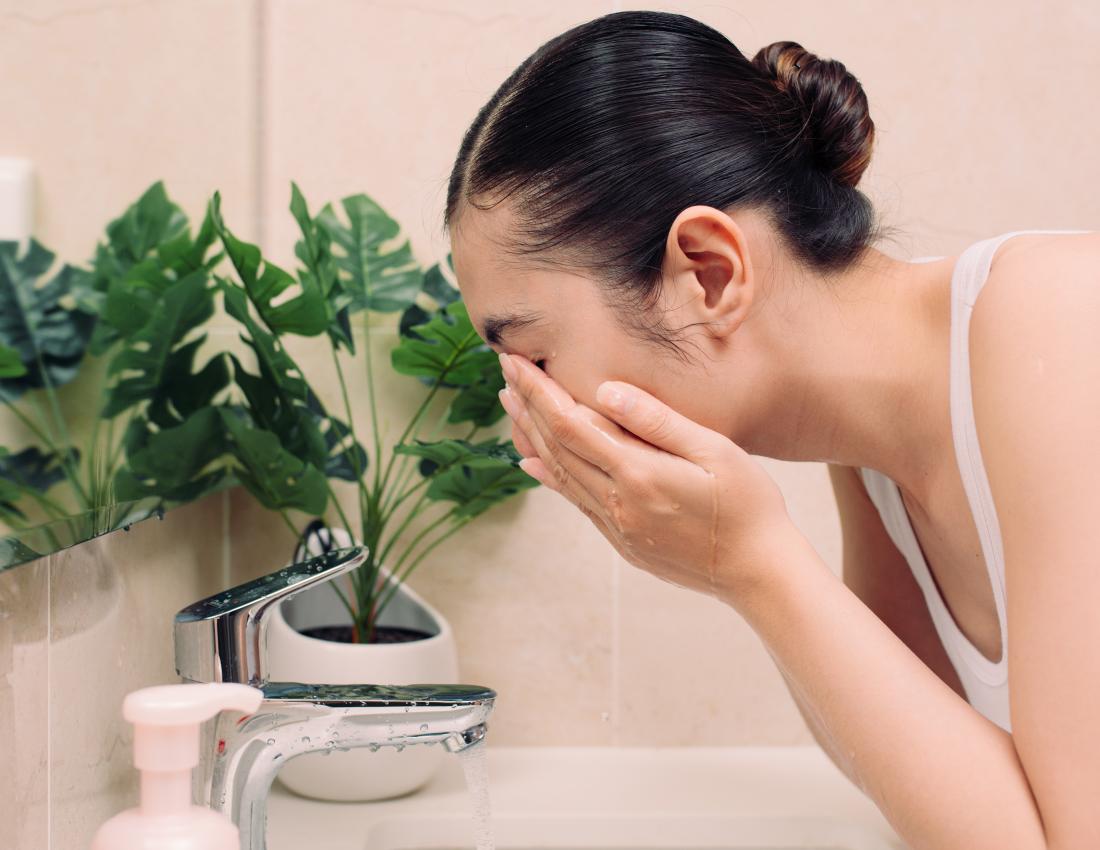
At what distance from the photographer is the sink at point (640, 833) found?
2.94 ft

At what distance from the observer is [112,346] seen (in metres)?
0.66

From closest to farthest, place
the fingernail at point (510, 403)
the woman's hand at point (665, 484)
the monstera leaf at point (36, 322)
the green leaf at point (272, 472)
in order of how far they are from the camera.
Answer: the monstera leaf at point (36, 322) < the woman's hand at point (665, 484) < the fingernail at point (510, 403) < the green leaf at point (272, 472)

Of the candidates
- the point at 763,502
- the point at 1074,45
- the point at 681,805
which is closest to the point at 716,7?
the point at 1074,45

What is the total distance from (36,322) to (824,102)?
48 cm

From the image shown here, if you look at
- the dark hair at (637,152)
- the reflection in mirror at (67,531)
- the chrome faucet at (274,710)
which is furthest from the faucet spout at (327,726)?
the dark hair at (637,152)

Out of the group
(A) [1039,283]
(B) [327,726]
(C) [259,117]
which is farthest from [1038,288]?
(C) [259,117]

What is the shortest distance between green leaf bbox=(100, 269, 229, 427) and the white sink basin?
354 millimetres

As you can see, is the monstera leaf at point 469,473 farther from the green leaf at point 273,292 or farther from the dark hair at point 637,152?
the dark hair at point 637,152

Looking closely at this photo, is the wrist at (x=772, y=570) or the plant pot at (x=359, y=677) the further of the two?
the plant pot at (x=359, y=677)

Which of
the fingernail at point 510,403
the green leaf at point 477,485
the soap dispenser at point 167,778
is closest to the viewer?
the soap dispenser at point 167,778

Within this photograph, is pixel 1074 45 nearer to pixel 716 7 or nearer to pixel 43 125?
pixel 716 7

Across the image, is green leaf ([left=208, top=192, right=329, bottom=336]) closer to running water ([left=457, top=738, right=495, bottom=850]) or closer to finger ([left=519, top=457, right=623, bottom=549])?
finger ([left=519, top=457, right=623, bottom=549])

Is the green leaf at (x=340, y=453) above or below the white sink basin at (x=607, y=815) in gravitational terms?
above

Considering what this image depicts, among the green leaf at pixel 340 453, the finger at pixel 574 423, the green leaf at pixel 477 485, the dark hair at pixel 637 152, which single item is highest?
the dark hair at pixel 637 152
